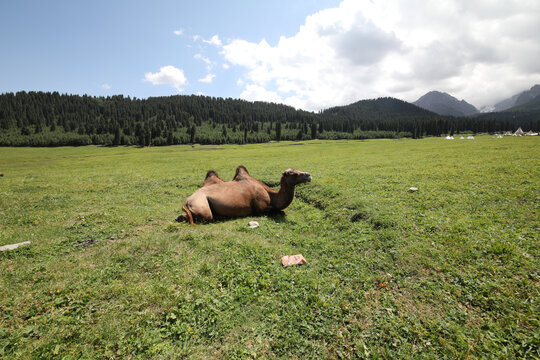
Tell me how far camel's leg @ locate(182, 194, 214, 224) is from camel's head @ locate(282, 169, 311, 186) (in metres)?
3.75

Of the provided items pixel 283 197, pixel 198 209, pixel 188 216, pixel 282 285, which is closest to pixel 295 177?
pixel 283 197

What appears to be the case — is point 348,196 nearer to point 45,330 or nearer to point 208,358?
point 208,358

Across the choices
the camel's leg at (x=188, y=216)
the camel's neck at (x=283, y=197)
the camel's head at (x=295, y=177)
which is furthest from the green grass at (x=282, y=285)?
the camel's head at (x=295, y=177)

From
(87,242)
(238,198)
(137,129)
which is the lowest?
(87,242)

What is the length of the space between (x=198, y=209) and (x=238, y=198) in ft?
5.85

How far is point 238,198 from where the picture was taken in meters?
10.2

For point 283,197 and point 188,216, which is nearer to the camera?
point 188,216

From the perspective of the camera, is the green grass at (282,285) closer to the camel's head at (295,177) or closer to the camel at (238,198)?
the camel at (238,198)

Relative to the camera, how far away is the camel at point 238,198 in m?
9.46

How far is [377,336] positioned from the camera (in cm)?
431

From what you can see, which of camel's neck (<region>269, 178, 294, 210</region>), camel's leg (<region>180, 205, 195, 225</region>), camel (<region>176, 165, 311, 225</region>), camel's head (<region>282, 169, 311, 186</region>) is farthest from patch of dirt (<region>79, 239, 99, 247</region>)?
camel's head (<region>282, 169, 311, 186</region>)

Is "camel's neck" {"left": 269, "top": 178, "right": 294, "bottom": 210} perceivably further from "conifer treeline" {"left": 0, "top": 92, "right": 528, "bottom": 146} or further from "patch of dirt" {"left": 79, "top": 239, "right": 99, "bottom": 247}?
"conifer treeline" {"left": 0, "top": 92, "right": 528, "bottom": 146}

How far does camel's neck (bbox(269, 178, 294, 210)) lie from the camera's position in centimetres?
1075

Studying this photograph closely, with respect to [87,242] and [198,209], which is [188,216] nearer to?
[198,209]
